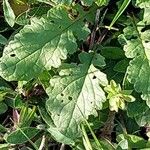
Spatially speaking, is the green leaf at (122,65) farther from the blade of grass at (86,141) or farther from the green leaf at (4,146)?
the green leaf at (4,146)

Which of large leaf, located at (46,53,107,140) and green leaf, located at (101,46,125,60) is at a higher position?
green leaf, located at (101,46,125,60)

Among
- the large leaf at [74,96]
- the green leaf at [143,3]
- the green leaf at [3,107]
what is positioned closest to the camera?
the large leaf at [74,96]

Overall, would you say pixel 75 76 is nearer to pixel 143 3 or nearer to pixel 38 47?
pixel 38 47

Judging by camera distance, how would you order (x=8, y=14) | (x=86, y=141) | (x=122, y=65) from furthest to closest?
(x=8, y=14) → (x=122, y=65) → (x=86, y=141)

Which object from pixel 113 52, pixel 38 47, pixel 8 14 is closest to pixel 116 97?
pixel 113 52

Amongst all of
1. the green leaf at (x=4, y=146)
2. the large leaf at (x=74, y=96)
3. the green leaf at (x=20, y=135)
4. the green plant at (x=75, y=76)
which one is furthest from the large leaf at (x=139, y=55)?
the green leaf at (x=4, y=146)

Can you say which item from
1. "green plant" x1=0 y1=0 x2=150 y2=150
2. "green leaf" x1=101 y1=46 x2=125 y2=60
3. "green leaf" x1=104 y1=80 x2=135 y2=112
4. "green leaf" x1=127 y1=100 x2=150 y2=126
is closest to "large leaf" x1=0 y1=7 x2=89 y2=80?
"green plant" x1=0 y1=0 x2=150 y2=150

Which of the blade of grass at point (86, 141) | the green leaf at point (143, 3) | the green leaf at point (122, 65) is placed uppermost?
the green leaf at point (143, 3)

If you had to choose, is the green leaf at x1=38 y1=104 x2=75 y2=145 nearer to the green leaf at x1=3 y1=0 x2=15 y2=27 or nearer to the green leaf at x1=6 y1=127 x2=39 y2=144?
the green leaf at x1=6 y1=127 x2=39 y2=144
